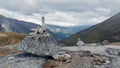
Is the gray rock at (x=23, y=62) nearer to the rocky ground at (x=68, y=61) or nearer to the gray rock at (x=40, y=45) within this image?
the rocky ground at (x=68, y=61)

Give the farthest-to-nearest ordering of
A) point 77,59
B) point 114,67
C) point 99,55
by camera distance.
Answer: point 99,55
point 77,59
point 114,67

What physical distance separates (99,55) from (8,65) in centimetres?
2050

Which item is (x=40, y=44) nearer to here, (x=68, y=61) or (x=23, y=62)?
(x=23, y=62)

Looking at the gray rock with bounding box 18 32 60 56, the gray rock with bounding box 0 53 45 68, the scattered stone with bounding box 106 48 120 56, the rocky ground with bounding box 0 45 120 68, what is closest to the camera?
the rocky ground with bounding box 0 45 120 68

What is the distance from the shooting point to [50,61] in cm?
6112

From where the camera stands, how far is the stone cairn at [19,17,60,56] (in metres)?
62.8

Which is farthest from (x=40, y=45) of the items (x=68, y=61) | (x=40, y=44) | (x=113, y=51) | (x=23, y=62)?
(x=113, y=51)

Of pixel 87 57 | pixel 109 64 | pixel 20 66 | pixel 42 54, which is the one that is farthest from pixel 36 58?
pixel 109 64

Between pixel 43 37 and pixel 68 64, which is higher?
pixel 43 37

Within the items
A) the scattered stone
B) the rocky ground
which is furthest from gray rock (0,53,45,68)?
the scattered stone

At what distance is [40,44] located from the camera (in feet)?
208

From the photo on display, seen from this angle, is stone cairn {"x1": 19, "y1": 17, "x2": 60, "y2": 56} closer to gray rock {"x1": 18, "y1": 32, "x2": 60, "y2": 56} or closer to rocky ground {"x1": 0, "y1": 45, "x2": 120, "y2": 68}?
gray rock {"x1": 18, "y1": 32, "x2": 60, "y2": 56}

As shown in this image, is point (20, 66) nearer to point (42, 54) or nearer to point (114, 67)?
point (42, 54)

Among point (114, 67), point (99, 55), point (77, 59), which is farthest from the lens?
point (99, 55)
